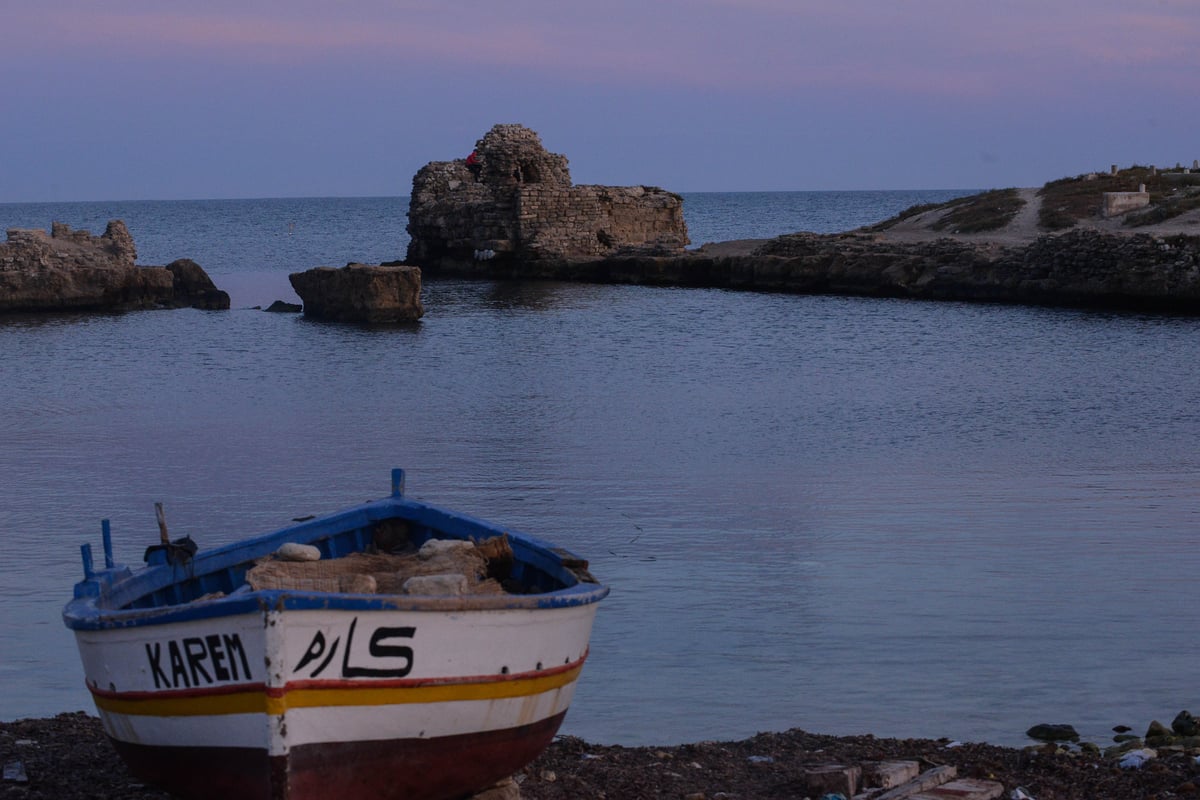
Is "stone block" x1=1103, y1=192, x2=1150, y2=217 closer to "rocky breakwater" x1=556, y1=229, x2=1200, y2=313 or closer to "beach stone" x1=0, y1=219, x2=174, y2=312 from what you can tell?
"rocky breakwater" x1=556, y1=229, x2=1200, y2=313

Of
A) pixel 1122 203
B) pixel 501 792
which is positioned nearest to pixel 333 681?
pixel 501 792

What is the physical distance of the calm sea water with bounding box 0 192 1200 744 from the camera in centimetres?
724

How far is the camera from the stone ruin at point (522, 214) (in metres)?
44.2

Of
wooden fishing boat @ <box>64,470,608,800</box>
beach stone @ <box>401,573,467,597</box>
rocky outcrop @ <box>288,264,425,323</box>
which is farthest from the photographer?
rocky outcrop @ <box>288,264,425,323</box>

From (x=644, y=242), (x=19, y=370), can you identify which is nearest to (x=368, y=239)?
(x=644, y=242)

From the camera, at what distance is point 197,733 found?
4.96 m

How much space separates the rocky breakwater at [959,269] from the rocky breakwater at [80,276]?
517 inches

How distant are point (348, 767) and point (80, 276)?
30.7 meters

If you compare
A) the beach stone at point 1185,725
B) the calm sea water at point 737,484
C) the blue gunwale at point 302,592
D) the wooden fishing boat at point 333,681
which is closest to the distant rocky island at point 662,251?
the calm sea water at point 737,484

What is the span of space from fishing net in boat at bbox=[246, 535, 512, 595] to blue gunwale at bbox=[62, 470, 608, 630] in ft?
0.62

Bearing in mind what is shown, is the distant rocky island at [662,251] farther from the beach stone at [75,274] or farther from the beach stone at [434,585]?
the beach stone at [434,585]

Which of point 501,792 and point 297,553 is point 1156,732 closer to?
point 501,792

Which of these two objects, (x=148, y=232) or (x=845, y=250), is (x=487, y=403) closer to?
(x=845, y=250)

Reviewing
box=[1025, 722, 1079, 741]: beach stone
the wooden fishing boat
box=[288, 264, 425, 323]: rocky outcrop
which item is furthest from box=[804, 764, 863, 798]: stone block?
box=[288, 264, 425, 323]: rocky outcrop
